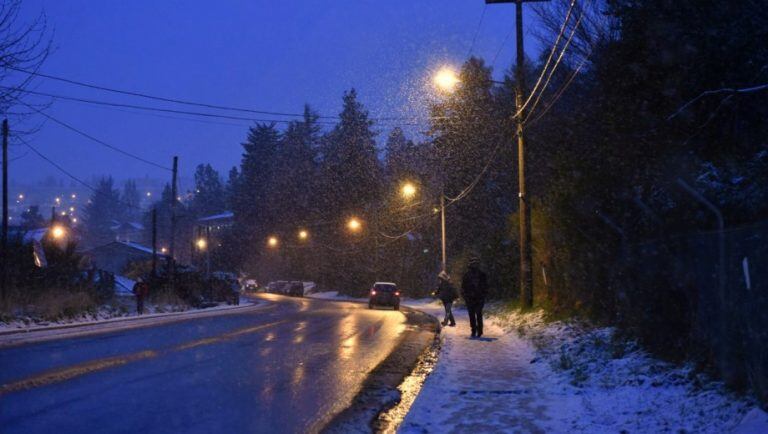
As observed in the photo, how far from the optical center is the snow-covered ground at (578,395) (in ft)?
21.0

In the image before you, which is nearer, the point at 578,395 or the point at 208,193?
the point at 578,395

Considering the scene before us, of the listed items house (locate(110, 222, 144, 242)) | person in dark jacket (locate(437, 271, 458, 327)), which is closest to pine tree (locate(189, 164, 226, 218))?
house (locate(110, 222, 144, 242))

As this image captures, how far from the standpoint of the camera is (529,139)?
29422 mm

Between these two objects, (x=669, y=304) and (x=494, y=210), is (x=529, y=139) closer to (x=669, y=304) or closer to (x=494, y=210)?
(x=494, y=210)

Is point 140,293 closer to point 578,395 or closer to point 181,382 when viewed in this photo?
point 181,382

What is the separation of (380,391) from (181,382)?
2.81 metres

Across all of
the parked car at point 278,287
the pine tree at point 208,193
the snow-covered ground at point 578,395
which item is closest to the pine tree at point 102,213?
the pine tree at point 208,193

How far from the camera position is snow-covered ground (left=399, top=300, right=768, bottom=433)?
6.39m

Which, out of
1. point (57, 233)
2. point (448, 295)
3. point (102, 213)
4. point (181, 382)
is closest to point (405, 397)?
point (181, 382)

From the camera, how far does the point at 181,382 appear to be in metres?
9.52

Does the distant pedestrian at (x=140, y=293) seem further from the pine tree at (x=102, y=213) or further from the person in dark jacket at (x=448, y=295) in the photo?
the pine tree at (x=102, y=213)

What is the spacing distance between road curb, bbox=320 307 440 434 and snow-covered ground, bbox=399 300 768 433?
47 centimetres

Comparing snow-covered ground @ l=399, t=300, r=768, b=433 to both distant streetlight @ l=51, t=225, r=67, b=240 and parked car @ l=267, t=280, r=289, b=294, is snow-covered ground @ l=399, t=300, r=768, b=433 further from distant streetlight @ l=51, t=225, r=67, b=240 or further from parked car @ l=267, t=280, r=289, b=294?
parked car @ l=267, t=280, r=289, b=294

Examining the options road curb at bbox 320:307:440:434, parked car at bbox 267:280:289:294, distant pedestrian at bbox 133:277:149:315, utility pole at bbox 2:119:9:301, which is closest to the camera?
road curb at bbox 320:307:440:434
